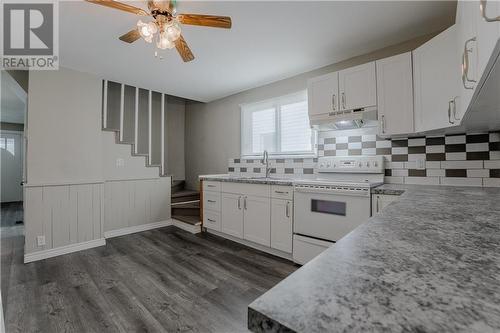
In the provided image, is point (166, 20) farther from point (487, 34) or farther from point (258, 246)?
point (258, 246)

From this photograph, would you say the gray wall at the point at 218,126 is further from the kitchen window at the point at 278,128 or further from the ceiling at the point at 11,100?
the ceiling at the point at 11,100

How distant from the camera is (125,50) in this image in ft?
8.32

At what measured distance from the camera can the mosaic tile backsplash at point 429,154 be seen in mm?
2004

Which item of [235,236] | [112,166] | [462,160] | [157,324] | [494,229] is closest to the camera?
[494,229]

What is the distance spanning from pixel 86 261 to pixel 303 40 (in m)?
3.38

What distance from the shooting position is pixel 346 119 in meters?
2.40

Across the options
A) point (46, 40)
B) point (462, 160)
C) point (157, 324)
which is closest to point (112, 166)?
point (46, 40)

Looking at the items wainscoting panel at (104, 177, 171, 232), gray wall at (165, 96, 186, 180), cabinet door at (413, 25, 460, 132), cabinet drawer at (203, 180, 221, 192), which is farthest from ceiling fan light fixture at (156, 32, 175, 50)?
gray wall at (165, 96, 186, 180)

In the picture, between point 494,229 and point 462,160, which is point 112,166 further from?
point 462,160

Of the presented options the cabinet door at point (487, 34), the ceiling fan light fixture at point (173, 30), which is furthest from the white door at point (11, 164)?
the cabinet door at point (487, 34)

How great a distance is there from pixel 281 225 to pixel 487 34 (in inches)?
88.2

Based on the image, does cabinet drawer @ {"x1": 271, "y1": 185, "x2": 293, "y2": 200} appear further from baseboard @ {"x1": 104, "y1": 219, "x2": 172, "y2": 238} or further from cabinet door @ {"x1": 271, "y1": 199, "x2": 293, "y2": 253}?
baseboard @ {"x1": 104, "y1": 219, "x2": 172, "y2": 238}

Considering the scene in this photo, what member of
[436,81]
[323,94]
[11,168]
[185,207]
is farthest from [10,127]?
[436,81]

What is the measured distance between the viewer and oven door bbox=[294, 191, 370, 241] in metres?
2.08
